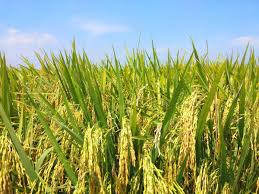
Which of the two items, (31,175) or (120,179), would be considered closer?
(120,179)

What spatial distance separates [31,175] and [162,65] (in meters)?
1.68

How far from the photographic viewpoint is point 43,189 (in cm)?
212

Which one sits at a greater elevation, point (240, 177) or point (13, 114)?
point (13, 114)

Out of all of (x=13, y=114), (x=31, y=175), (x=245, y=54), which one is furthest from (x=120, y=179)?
(x=245, y=54)

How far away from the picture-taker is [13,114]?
251 centimetres

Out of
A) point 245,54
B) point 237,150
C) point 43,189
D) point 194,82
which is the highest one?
point 245,54

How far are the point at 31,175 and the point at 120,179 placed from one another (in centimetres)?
55

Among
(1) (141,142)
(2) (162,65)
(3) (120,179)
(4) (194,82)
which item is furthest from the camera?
(2) (162,65)

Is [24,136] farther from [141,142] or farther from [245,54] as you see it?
[245,54]

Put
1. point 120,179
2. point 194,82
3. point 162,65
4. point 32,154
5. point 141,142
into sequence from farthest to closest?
point 162,65 → point 194,82 → point 32,154 → point 141,142 → point 120,179

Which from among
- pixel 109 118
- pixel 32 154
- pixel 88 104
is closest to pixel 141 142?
pixel 109 118

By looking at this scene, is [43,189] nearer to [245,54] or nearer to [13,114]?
[13,114]

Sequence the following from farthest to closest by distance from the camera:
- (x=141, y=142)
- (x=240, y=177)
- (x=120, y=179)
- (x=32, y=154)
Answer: (x=32, y=154) → (x=240, y=177) → (x=141, y=142) → (x=120, y=179)

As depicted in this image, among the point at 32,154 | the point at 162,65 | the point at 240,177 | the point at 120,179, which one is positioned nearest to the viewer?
the point at 120,179
